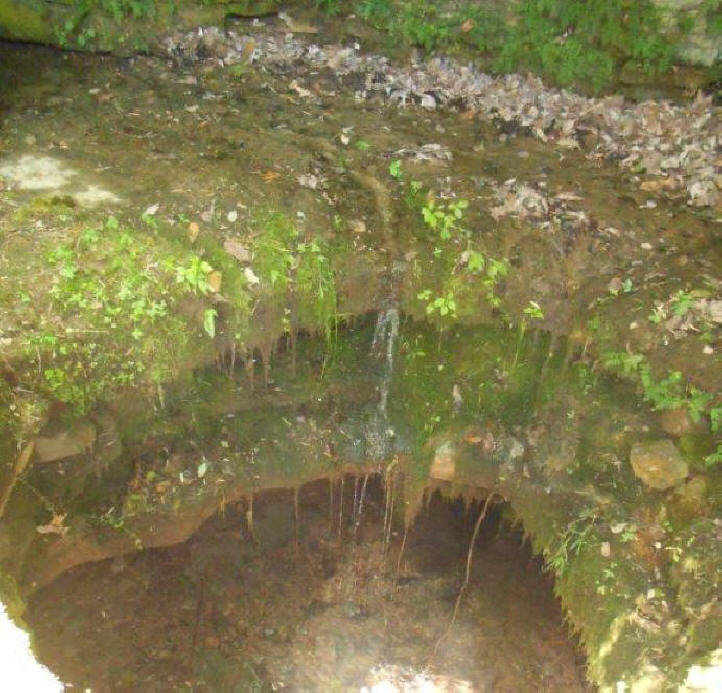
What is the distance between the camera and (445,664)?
593 cm

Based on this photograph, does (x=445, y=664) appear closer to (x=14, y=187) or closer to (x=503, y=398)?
(x=503, y=398)

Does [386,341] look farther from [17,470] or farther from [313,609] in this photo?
[17,470]

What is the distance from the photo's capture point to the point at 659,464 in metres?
5.06

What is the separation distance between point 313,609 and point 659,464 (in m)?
3.34

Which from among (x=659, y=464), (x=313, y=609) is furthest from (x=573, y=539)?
(x=313, y=609)

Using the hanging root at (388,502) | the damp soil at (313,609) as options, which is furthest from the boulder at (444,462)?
the damp soil at (313,609)

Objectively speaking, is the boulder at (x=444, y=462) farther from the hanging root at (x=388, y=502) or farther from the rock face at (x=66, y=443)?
the rock face at (x=66, y=443)

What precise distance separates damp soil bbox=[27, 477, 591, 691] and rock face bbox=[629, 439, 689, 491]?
1363 millimetres

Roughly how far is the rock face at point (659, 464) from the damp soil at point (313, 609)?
1.36 m

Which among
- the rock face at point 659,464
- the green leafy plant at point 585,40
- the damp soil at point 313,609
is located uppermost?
the green leafy plant at point 585,40

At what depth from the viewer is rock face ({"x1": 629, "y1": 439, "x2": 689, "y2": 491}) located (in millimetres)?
5012

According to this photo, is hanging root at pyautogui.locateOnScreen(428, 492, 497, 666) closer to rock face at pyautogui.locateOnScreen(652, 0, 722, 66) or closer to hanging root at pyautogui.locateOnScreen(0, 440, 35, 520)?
hanging root at pyautogui.locateOnScreen(0, 440, 35, 520)

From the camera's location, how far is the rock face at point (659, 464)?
501 centimetres

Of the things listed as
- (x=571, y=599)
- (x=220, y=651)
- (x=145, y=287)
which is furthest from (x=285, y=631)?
(x=145, y=287)
